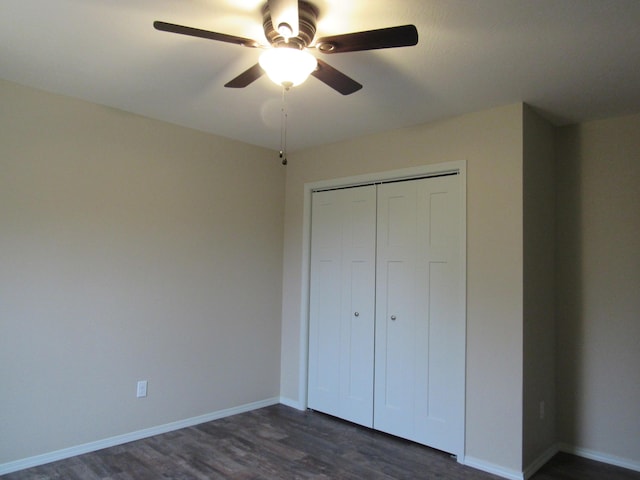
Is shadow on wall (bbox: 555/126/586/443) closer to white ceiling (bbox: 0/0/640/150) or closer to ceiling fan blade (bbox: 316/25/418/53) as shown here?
white ceiling (bbox: 0/0/640/150)

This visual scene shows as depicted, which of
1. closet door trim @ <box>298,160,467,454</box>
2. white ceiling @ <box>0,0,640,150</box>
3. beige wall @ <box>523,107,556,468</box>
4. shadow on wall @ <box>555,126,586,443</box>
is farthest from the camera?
shadow on wall @ <box>555,126,586,443</box>

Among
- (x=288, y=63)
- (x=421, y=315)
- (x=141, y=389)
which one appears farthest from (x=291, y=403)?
(x=288, y=63)

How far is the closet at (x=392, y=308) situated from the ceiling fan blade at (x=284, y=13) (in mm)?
1951

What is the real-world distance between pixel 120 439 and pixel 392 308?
2.29 metres

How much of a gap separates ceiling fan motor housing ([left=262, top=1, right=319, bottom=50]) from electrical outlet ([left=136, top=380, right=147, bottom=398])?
2700 millimetres

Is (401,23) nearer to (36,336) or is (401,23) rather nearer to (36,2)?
(36,2)

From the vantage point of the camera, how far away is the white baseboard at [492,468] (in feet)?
9.21

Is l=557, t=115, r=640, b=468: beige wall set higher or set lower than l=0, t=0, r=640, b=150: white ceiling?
lower

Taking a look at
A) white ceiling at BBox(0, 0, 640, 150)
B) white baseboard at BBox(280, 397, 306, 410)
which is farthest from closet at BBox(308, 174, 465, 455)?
white ceiling at BBox(0, 0, 640, 150)

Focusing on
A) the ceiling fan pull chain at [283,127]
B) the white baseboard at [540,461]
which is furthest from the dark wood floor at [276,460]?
the ceiling fan pull chain at [283,127]

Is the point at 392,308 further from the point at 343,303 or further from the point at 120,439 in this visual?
the point at 120,439

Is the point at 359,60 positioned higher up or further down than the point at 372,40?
higher up

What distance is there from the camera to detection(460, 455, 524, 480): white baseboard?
281 centimetres

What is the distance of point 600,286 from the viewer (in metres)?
3.23
